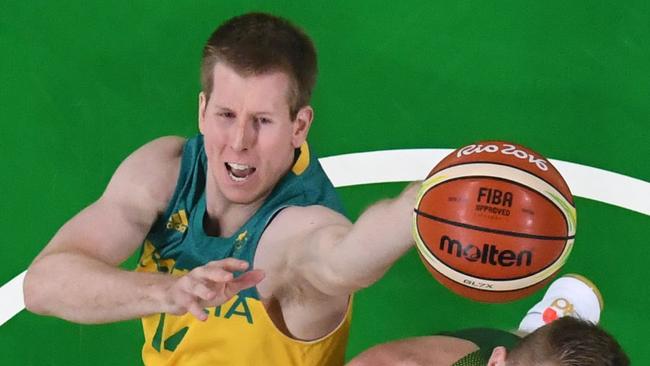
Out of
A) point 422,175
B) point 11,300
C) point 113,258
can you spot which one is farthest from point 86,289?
point 422,175

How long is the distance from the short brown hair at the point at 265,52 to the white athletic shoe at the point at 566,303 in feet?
4.40

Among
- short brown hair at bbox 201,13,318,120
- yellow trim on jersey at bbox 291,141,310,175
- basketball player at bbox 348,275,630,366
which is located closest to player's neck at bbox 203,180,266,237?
yellow trim on jersey at bbox 291,141,310,175

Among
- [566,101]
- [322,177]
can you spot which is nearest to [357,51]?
[566,101]

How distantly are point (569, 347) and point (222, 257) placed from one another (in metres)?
1.01

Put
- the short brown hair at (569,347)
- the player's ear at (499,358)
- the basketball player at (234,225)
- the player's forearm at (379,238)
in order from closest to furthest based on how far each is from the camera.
A: the player's forearm at (379,238), the short brown hair at (569,347), the player's ear at (499,358), the basketball player at (234,225)

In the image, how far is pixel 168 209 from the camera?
307 centimetres

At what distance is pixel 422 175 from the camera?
400 cm

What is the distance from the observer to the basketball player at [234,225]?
2.75 metres

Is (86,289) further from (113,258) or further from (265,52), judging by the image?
(265,52)

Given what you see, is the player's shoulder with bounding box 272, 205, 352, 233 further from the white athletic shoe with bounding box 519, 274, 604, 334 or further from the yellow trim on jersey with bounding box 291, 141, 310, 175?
the white athletic shoe with bounding box 519, 274, 604, 334

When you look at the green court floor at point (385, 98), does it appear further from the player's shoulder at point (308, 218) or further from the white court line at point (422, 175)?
the player's shoulder at point (308, 218)

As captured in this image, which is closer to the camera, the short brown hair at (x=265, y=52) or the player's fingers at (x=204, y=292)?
the player's fingers at (x=204, y=292)

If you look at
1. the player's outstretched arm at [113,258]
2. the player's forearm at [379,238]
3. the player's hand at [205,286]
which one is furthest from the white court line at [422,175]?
the player's hand at [205,286]

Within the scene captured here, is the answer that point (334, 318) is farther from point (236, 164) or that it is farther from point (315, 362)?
point (236, 164)
